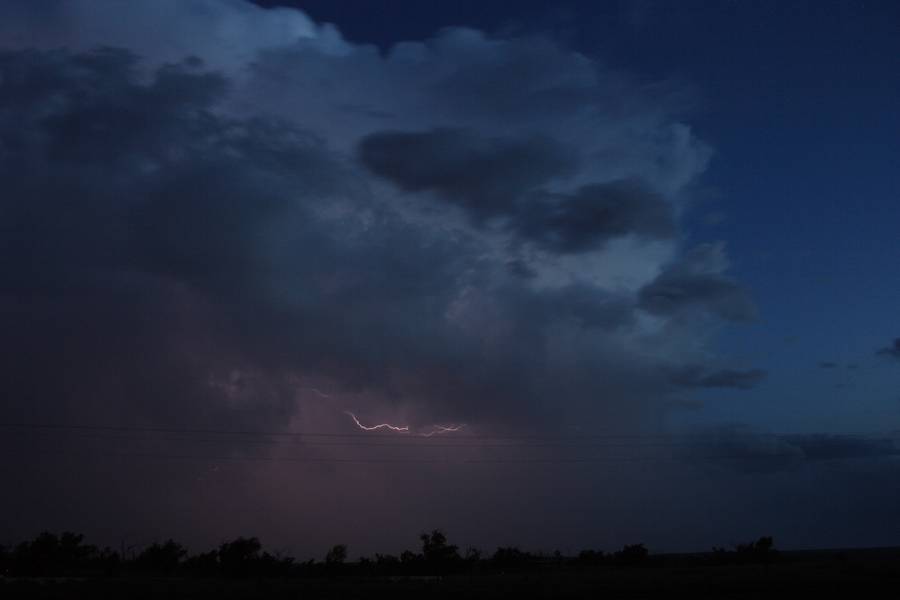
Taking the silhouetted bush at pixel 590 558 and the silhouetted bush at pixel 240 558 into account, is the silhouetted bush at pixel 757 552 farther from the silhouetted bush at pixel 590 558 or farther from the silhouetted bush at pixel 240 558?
the silhouetted bush at pixel 240 558

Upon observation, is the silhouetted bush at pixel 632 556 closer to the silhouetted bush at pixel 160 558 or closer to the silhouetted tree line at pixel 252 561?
the silhouetted tree line at pixel 252 561

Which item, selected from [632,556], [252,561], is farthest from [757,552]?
[252,561]

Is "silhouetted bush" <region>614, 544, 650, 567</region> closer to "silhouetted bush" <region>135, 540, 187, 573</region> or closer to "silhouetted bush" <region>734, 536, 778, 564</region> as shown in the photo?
"silhouetted bush" <region>734, 536, 778, 564</region>

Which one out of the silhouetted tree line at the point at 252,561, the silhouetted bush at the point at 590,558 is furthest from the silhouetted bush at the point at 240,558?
the silhouetted bush at the point at 590,558

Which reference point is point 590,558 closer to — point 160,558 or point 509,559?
point 509,559

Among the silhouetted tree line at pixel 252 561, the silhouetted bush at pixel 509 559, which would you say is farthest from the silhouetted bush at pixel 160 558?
the silhouetted bush at pixel 509 559

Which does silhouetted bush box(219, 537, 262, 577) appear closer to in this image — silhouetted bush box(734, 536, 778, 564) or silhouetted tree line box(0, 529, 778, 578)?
silhouetted tree line box(0, 529, 778, 578)

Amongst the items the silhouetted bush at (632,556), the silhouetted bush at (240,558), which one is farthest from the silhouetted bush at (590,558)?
the silhouetted bush at (240,558)

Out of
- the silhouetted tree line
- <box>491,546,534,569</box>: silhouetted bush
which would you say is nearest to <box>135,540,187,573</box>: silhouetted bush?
the silhouetted tree line

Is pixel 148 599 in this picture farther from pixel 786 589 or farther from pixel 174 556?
pixel 174 556

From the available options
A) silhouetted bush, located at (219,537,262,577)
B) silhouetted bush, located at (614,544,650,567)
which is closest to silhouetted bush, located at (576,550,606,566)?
silhouetted bush, located at (614,544,650,567)

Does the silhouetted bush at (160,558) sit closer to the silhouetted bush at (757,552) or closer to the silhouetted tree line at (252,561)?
the silhouetted tree line at (252,561)

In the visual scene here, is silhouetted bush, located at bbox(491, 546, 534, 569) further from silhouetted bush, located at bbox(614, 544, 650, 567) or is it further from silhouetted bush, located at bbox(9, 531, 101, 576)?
silhouetted bush, located at bbox(9, 531, 101, 576)

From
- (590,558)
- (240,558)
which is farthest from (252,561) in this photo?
(590,558)
